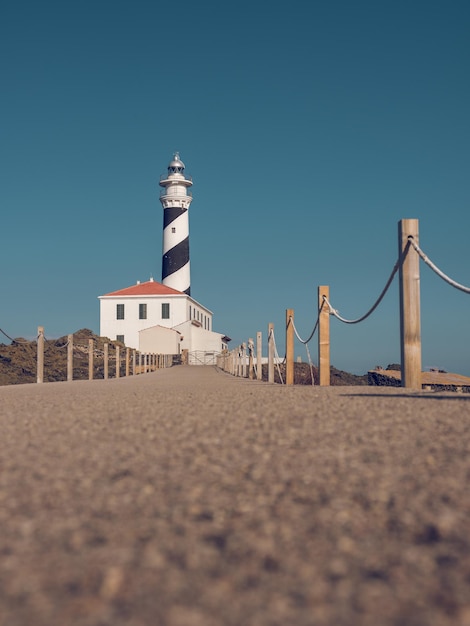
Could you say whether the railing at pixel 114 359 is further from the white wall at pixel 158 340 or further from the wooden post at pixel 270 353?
the wooden post at pixel 270 353

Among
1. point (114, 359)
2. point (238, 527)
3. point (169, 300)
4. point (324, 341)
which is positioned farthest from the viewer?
point (169, 300)

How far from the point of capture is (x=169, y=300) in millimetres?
56312

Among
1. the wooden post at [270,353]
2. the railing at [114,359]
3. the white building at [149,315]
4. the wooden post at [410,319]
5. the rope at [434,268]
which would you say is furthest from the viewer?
the white building at [149,315]

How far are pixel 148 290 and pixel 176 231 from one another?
18.2ft

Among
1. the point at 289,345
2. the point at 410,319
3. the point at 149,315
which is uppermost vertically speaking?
the point at 149,315

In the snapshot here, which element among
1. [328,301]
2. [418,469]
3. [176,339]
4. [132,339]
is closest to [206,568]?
[418,469]

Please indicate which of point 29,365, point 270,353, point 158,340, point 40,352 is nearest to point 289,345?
point 270,353

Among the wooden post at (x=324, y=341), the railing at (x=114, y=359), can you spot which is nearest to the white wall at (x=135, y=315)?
the railing at (x=114, y=359)

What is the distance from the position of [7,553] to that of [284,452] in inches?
65.3

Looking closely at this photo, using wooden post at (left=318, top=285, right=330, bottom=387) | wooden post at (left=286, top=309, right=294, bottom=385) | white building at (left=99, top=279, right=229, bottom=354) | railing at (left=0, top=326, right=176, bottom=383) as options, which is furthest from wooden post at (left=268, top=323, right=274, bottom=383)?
white building at (left=99, top=279, right=229, bottom=354)

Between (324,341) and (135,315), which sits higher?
(135,315)

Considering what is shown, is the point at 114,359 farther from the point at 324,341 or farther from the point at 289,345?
the point at 324,341

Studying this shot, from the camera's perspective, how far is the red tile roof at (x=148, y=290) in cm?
5669

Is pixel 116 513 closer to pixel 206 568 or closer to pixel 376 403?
pixel 206 568
